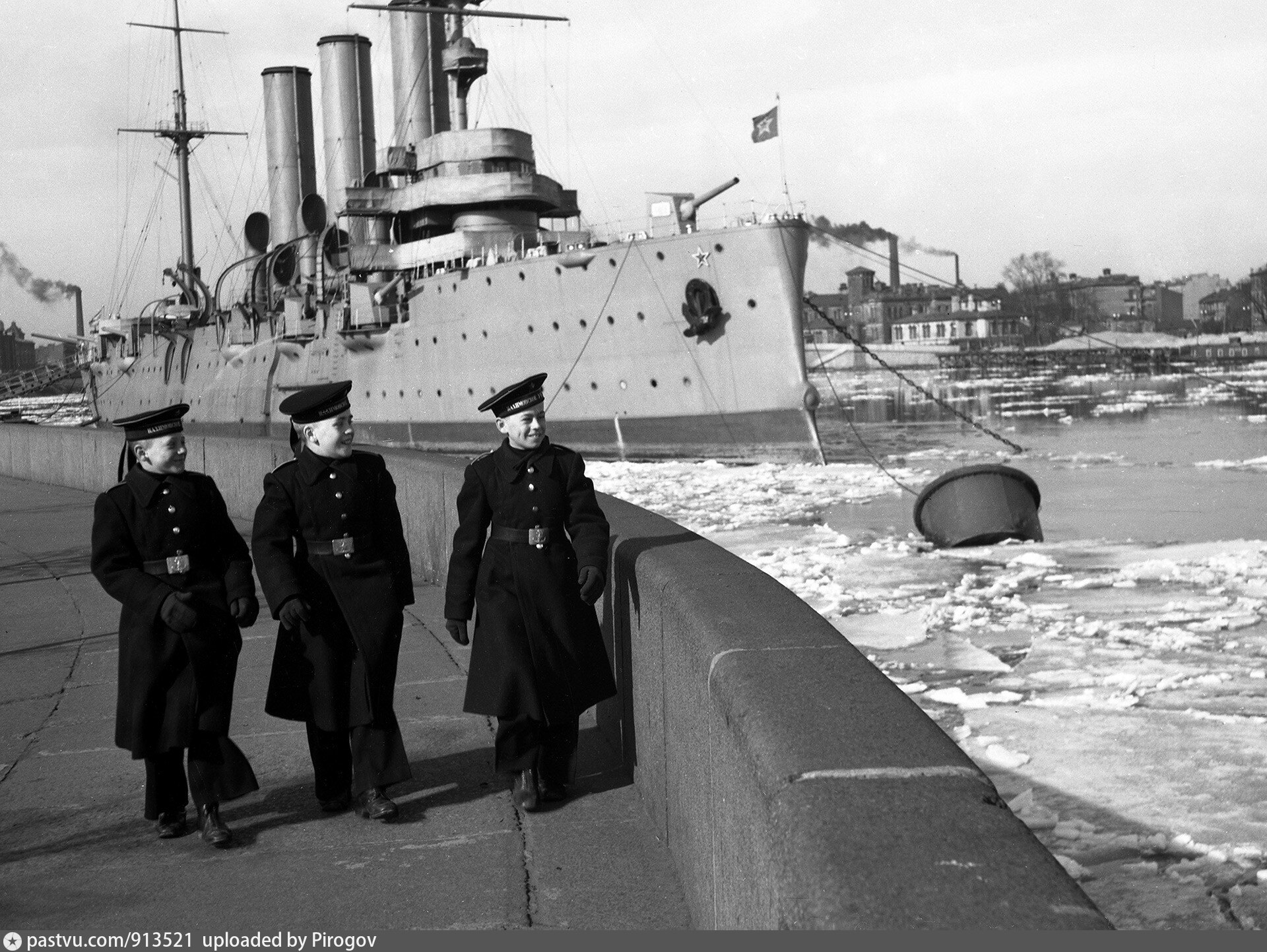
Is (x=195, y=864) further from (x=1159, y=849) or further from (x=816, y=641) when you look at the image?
(x=1159, y=849)

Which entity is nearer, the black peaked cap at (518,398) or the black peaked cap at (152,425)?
the black peaked cap at (152,425)

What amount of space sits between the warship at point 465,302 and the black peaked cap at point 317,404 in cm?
2226

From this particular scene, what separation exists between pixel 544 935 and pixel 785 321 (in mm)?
23973

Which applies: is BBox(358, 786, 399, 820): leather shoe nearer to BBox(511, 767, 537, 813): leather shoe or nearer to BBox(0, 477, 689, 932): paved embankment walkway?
BBox(0, 477, 689, 932): paved embankment walkway

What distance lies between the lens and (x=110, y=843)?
3953 mm

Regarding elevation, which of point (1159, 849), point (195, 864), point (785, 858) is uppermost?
point (785, 858)

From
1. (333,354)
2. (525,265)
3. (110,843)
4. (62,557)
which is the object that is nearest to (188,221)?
(333,354)

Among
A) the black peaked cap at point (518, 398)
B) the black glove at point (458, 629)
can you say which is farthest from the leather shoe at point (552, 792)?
the black peaked cap at point (518, 398)

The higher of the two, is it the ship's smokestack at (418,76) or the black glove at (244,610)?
the ship's smokestack at (418,76)

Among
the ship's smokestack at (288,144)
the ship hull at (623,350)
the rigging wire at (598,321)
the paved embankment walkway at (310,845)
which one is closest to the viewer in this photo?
the paved embankment walkway at (310,845)

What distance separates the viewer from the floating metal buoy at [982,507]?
13797 millimetres

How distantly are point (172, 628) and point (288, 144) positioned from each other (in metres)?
41.7

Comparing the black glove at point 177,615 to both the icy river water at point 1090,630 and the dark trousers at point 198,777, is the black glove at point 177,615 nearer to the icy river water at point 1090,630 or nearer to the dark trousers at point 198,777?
the dark trousers at point 198,777

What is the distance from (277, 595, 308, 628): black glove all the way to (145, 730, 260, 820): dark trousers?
1.31 ft
